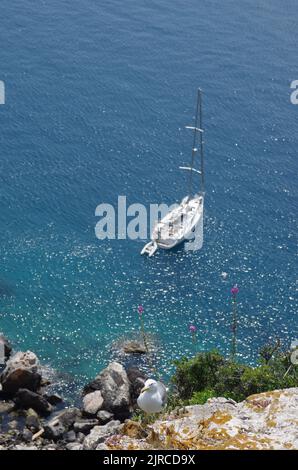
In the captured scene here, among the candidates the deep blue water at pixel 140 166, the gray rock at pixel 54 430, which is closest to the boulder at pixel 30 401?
the gray rock at pixel 54 430

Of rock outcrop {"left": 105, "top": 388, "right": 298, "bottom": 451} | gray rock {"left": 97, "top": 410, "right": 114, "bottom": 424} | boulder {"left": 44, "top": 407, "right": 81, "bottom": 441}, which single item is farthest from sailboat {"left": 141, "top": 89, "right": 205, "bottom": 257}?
rock outcrop {"left": 105, "top": 388, "right": 298, "bottom": 451}

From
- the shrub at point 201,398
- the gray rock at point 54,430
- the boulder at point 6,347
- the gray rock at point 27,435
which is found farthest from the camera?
the boulder at point 6,347

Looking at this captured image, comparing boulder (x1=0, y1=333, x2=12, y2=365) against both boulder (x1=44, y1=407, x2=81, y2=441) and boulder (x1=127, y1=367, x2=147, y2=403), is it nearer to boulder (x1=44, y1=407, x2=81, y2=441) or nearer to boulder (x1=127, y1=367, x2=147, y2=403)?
boulder (x1=44, y1=407, x2=81, y2=441)

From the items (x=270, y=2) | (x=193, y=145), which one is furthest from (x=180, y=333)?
(x=270, y=2)

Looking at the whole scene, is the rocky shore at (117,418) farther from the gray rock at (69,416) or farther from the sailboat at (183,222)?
the sailboat at (183,222)

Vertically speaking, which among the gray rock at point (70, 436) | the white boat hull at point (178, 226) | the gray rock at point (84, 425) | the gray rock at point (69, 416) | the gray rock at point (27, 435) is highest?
the white boat hull at point (178, 226)

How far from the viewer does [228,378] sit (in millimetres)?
54406

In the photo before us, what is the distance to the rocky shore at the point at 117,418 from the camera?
30609 mm

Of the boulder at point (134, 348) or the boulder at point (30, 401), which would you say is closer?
the boulder at point (30, 401)

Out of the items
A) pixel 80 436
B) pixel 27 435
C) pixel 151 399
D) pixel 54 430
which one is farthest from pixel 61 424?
pixel 151 399

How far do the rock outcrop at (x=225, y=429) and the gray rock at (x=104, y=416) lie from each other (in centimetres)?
3456

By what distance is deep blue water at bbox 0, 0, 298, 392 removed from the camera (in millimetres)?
86625

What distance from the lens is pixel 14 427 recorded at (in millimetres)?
67562
